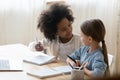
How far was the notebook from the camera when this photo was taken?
1517 millimetres

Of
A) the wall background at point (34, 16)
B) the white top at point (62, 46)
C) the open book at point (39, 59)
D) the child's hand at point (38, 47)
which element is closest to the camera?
the open book at point (39, 59)

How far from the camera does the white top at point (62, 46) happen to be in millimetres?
2037

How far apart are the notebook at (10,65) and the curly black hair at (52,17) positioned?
44cm

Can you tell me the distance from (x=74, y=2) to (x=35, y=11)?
544 mm

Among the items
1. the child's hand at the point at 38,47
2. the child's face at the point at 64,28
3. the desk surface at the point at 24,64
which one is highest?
the child's face at the point at 64,28

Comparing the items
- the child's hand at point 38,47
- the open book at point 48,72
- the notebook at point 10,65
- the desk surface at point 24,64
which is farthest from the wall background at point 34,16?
the open book at point 48,72

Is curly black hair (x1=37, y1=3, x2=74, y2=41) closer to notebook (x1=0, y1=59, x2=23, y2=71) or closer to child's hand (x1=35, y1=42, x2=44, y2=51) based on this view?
child's hand (x1=35, y1=42, x2=44, y2=51)

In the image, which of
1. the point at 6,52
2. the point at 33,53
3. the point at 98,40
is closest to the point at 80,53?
the point at 98,40

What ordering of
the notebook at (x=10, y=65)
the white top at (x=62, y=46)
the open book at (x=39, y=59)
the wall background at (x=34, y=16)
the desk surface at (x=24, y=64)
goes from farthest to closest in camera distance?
the wall background at (x=34, y=16) → the white top at (x=62, y=46) → the open book at (x=39, y=59) → the notebook at (x=10, y=65) → the desk surface at (x=24, y=64)

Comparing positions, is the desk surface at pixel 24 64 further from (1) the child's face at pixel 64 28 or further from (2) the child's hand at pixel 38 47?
(1) the child's face at pixel 64 28

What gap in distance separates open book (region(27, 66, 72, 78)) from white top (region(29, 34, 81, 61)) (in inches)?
20.0

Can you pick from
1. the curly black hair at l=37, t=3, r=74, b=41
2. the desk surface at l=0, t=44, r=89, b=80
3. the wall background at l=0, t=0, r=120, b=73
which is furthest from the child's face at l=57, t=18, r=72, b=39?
the wall background at l=0, t=0, r=120, b=73

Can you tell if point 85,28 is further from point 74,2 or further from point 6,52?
point 74,2

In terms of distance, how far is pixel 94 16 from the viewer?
3.24m
